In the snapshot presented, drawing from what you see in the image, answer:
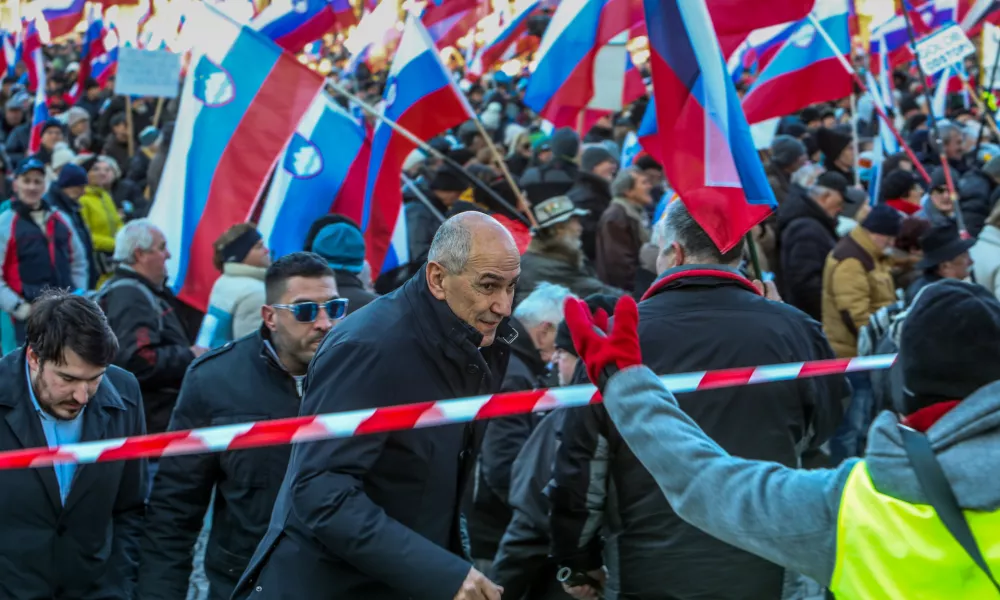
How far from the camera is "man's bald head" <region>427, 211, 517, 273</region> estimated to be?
3.48 m

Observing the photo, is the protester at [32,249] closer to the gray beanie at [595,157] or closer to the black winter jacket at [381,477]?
the gray beanie at [595,157]

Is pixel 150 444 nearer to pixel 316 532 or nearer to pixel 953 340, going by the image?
pixel 316 532

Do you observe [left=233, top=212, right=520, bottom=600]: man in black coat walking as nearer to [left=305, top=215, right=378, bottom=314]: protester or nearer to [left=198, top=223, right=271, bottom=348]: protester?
[left=305, top=215, right=378, bottom=314]: protester

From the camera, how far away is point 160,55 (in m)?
14.1

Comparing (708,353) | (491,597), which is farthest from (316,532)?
(708,353)

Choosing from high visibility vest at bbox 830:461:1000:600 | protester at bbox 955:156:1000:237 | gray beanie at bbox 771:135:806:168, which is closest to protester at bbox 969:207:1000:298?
protester at bbox 955:156:1000:237

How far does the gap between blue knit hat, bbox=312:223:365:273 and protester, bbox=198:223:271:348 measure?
0.83 meters

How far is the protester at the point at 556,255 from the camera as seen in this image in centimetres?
802

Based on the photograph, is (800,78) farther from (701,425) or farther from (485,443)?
(701,425)

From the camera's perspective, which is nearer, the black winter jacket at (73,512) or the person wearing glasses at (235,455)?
the black winter jacket at (73,512)

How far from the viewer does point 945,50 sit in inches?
396

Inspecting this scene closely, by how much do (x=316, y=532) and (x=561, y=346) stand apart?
2352 mm

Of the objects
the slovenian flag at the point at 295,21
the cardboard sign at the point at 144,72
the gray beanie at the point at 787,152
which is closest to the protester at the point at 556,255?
the slovenian flag at the point at 295,21

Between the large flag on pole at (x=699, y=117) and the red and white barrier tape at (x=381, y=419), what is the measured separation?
0.90m
